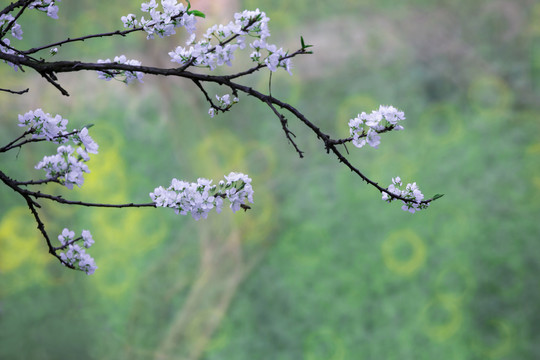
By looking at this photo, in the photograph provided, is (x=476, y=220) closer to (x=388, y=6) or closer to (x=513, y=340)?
(x=513, y=340)

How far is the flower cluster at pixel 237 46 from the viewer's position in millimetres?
1314

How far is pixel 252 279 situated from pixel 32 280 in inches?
46.9

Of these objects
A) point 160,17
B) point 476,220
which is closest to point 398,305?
point 476,220

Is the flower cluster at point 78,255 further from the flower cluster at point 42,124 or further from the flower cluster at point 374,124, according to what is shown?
the flower cluster at point 374,124

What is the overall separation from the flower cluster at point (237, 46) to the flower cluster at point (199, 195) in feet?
0.85

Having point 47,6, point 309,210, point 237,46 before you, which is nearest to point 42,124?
point 47,6

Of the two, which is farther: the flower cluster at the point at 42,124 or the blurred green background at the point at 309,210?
the blurred green background at the point at 309,210

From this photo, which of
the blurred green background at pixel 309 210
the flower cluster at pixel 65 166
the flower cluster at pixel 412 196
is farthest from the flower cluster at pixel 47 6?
the blurred green background at pixel 309 210

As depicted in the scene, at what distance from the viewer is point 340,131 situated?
3.44 metres

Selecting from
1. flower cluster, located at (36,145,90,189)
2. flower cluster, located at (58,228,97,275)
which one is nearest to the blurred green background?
flower cluster, located at (58,228,97,275)

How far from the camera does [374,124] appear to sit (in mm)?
1299

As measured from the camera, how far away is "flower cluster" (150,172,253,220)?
1335mm

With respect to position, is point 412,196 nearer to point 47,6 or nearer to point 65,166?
point 65,166

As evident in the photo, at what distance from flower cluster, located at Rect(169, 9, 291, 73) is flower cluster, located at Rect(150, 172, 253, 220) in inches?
10.2
